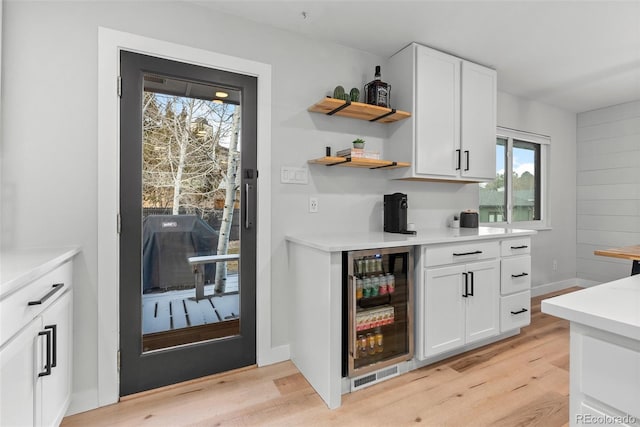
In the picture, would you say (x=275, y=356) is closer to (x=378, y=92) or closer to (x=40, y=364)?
(x=40, y=364)

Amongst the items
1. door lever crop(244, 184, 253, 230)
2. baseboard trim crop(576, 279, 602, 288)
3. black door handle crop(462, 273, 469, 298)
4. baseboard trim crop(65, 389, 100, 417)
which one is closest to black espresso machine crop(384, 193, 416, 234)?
black door handle crop(462, 273, 469, 298)

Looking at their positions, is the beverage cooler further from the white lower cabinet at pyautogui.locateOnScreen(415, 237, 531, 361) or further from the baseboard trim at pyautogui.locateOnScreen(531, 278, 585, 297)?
the baseboard trim at pyautogui.locateOnScreen(531, 278, 585, 297)

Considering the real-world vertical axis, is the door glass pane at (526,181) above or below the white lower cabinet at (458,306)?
above

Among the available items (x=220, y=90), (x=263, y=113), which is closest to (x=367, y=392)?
(x=263, y=113)

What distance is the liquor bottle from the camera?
2488mm

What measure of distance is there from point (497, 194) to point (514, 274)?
1423mm

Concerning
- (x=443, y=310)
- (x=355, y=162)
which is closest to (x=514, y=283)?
(x=443, y=310)

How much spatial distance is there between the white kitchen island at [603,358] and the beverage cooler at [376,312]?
120cm

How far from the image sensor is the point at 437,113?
2.60 metres

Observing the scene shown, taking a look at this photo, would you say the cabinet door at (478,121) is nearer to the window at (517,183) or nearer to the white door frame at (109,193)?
the window at (517,183)

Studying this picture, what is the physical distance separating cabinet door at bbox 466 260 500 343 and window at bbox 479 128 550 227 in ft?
4.20

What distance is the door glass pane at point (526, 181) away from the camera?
390 cm

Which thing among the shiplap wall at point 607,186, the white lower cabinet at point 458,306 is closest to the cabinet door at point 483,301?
the white lower cabinet at point 458,306

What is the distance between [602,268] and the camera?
417 cm
